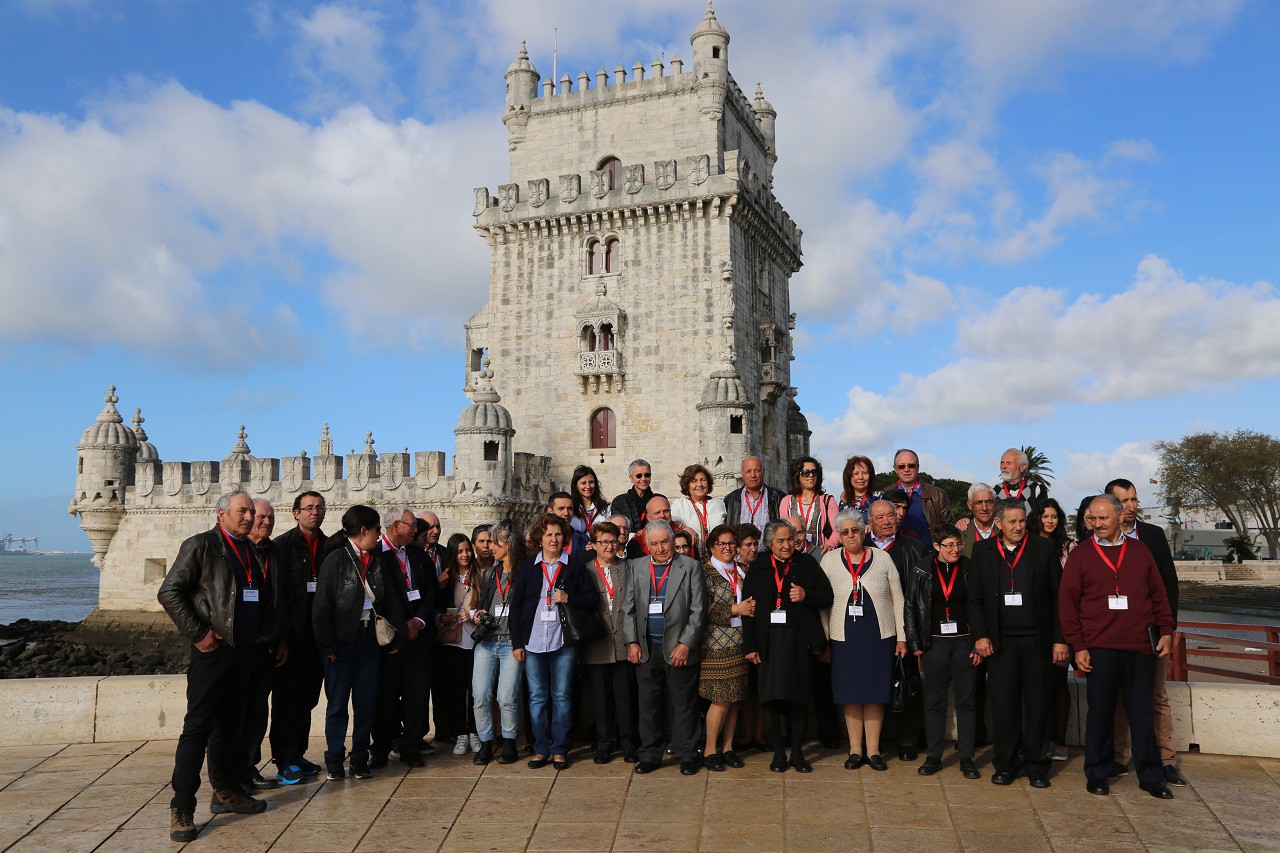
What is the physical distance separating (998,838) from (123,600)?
90.6ft

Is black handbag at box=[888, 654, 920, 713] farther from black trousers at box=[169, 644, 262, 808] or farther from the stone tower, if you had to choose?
the stone tower

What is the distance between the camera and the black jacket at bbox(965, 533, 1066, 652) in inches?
277

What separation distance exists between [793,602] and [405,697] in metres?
3.18

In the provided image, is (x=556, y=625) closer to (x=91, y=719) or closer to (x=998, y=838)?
(x=998, y=838)

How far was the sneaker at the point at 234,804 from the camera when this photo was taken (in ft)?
20.9

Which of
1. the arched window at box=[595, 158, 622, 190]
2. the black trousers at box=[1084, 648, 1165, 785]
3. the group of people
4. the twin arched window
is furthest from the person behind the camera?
the arched window at box=[595, 158, 622, 190]

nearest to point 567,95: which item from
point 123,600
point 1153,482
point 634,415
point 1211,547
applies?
point 634,415

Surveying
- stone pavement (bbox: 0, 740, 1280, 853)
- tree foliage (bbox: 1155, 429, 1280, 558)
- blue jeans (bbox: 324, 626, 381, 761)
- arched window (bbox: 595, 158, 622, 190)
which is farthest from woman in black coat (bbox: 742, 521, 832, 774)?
tree foliage (bbox: 1155, 429, 1280, 558)

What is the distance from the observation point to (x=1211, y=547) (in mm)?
71875

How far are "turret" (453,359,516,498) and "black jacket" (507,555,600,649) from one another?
16808 mm

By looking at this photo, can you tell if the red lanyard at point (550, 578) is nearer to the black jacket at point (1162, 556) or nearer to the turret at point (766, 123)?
the black jacket at point (1162, 556)

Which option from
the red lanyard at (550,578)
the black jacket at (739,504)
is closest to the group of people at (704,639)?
the red lanyard at (550,578)

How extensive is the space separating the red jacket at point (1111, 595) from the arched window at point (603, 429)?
20430mm

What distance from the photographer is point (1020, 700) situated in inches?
278
